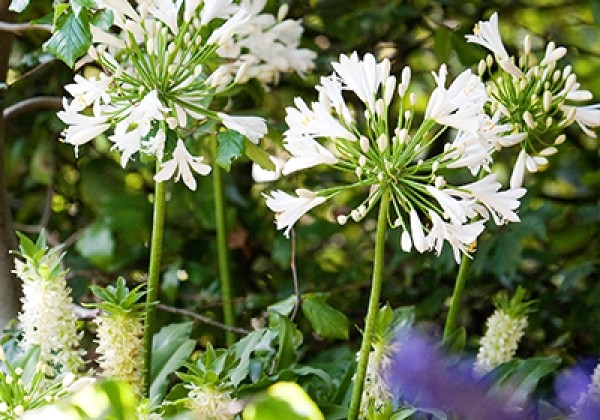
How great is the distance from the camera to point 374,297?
19.8 inches

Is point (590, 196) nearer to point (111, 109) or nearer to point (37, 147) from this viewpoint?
point (37, 147)

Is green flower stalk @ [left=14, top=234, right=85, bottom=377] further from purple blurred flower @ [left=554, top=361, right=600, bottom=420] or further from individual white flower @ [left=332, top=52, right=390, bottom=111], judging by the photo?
purple blurred flower @ [left=554, top=361, right=600, bottom=420]

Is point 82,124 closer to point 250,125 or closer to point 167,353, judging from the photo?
point 250,125

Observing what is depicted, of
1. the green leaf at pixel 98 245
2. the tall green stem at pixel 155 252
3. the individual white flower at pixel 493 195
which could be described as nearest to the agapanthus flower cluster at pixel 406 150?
the individual white flower at pixel 493 195

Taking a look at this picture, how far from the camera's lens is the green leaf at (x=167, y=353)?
673mm

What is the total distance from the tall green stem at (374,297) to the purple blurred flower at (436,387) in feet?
0.16

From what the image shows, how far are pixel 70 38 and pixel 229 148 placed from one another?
11cm

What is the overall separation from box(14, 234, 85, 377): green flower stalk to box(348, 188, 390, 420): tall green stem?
178 mm

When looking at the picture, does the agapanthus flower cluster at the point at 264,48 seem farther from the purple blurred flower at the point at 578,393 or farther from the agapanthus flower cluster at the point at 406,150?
the purple blurred flower at the point at 578,393

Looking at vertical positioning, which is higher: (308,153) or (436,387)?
(308,153)

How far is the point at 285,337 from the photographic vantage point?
0.68 metres

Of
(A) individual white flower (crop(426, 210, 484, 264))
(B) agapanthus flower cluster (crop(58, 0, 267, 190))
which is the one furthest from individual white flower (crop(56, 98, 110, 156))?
(A) individual white flower (crop(426, 210, 484, 264))

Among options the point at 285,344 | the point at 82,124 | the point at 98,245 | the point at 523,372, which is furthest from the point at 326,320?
the point at 98,245

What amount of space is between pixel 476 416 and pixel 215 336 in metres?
0.45
